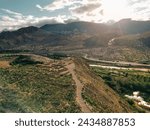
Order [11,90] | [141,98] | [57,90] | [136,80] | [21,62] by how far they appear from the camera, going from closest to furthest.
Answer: [11,90] < [57,90] < [21,62] < [141,98] < [136,80]

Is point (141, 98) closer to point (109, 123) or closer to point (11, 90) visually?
point (11, 90)

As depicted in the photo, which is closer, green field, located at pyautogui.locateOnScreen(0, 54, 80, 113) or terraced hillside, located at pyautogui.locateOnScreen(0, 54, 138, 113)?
green field, located at pyautogui.locateOnScreen(0, 54, 80, 113)

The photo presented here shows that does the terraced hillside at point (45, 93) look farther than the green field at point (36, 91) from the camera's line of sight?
Yes

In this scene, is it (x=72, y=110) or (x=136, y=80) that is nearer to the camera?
(x=72, y=110)

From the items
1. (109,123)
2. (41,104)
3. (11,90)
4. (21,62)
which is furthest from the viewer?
(21,62)

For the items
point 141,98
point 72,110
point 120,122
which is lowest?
point 141,98

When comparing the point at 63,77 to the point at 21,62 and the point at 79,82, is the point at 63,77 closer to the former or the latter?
the point at 79,82

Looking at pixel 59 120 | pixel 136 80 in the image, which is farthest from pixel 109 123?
pixel 136 80

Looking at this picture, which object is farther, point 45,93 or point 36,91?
point 36,91

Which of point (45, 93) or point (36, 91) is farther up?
point (36, 91)

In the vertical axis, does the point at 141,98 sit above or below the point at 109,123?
below
